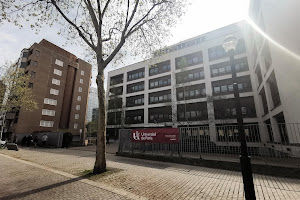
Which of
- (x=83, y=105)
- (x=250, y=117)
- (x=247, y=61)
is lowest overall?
(x=250, y=117)

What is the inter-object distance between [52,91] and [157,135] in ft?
118

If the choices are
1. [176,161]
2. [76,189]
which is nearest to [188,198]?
[76,189]

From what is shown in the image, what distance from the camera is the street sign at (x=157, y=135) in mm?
11287

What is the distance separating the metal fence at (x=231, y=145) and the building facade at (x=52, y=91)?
2500 cm

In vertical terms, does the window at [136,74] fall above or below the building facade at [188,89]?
above

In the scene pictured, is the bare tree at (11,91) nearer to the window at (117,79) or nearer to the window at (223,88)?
the window at (117,79)

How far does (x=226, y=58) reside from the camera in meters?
26.6

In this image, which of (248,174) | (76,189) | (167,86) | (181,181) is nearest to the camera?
(248,174)

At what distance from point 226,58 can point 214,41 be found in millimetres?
4589

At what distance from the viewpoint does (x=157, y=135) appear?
12.0 m

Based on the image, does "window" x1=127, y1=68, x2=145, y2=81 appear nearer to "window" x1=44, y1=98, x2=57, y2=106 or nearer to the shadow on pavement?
"window" x1=44, y1=98, x2=57, y2=106

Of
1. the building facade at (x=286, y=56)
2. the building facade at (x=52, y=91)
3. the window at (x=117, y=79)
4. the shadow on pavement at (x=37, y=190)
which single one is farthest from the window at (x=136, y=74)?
the shadow on pavement at (x=37, y=190)

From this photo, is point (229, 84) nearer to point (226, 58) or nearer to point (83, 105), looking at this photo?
point (226, 58)

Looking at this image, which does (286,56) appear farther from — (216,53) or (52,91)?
(52,91)
